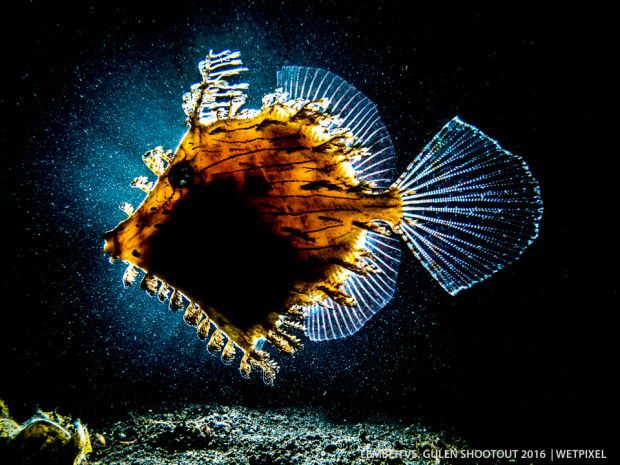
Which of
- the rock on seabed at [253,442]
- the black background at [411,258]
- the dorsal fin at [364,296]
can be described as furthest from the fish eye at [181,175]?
the black background at [411,258]

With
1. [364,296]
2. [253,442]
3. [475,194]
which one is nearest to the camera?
[475,194]

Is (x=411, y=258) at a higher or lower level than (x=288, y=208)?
higher

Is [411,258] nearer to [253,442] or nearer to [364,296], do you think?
[364,296]

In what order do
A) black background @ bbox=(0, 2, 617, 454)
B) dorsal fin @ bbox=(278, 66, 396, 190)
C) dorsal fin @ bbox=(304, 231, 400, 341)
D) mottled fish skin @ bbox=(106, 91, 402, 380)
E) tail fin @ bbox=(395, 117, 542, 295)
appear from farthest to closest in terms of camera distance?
black background @ bbox=(0, 2, 617, 454) < dorsal fin @ bbox=(304, 231, 400, 341) < dorsal fin @ bbox=(278, 66, 396, 190) < tail fin @ bbox=(395, 117, 542, 295) < mottled fish skin @ bbox=(106, 91, 402, 380)

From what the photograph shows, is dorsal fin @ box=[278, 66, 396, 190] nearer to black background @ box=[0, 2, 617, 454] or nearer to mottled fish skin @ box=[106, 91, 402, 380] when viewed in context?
mottled fish skin @ box=[106, 91, 402, 380]

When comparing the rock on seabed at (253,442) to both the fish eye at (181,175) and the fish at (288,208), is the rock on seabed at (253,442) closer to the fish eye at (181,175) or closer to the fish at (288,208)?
the fish at (288,208)

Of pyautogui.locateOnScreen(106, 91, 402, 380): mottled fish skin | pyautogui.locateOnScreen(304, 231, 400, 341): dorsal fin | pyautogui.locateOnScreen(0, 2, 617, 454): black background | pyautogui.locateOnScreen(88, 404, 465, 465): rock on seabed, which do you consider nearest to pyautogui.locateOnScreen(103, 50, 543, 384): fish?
pyautogui.locateOnScreen(106, 91, 402, 380): mottled fish skin

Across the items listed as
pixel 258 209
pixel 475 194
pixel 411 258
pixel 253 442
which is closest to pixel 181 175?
pixel 258 209

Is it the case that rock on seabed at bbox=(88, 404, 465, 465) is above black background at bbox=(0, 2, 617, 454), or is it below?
below
